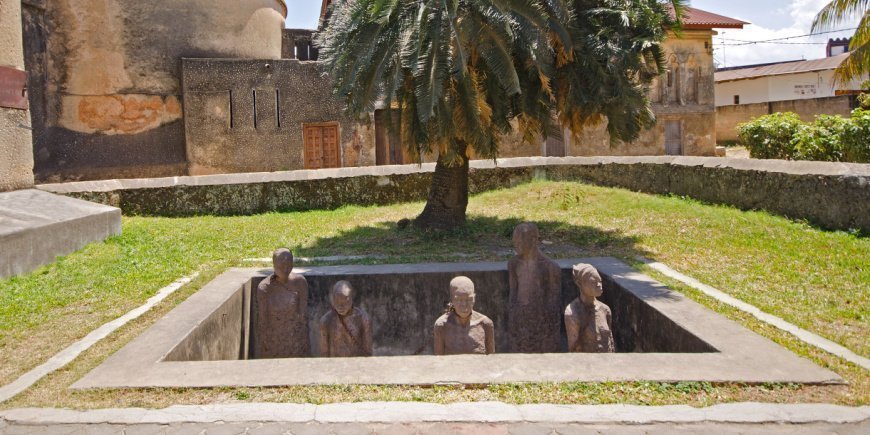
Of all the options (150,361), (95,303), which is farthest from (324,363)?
(95,303)

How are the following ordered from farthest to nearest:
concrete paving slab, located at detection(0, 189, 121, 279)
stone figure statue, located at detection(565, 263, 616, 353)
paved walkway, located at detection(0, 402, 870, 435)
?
concrete paving slab, located at detection(0, 189, 121, 279)
stone figure statue, located at detection(565, 263, 616, 353)
paved walkway, located at detection(0, 402, 870, 435)

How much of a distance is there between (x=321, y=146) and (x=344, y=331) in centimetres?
1373

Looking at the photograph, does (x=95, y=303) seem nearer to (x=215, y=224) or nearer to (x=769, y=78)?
(x=215, y=224)

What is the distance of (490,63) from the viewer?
26.8 ft

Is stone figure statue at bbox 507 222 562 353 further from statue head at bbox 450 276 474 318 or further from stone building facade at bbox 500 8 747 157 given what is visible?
stone building facade at bbox 500 8 747 157

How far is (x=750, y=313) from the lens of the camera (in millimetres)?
5637

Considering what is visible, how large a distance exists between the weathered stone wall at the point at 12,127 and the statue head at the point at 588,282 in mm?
7570

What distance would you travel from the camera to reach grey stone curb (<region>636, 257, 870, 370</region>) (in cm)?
457

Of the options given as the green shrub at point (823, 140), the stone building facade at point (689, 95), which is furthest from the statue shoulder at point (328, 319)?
the stone building facade at point (689, 95)

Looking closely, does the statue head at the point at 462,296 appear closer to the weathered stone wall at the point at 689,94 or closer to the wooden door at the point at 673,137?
the weathered stone wall at the point at 689,94

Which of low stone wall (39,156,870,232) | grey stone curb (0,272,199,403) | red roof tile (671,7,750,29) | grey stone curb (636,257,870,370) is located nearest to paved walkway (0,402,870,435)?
grey stone curb (0,272,199,403)

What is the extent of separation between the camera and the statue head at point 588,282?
535 cm

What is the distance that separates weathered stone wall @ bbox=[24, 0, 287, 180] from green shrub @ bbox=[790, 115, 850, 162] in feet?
46.0

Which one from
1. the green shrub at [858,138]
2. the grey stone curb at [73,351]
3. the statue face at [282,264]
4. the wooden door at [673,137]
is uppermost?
the wooden door at [673,137]
